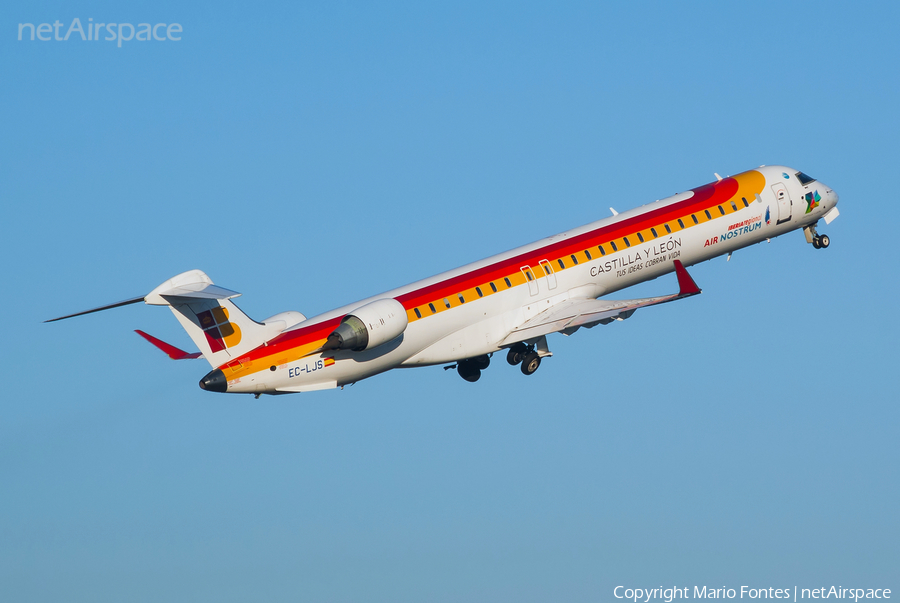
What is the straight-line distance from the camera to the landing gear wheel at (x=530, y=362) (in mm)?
42438

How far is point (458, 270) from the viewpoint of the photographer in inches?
1618

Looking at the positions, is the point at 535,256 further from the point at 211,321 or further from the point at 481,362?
the point at 211,321

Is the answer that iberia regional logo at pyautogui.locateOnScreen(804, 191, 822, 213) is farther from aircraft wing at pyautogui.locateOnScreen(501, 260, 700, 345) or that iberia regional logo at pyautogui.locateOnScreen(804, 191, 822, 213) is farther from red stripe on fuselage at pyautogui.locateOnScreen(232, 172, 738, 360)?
aircraft wing at pyautogui.locateOnScreen(501, 260, 700, 345)

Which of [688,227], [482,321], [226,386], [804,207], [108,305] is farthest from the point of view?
[804,207]

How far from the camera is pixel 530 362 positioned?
139ft

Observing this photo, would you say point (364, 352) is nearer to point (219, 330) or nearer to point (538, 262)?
point (219, 330)

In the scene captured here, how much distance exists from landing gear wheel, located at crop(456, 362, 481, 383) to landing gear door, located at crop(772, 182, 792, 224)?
1275cm

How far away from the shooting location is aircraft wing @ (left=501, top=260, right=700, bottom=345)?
132 feet

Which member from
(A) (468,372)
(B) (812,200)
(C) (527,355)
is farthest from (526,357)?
(B) (812,200)

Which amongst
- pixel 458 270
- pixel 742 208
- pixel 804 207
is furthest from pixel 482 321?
pixel 804 207

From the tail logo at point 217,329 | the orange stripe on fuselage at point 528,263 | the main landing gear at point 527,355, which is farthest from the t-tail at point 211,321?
the main landing gear at point 527,355

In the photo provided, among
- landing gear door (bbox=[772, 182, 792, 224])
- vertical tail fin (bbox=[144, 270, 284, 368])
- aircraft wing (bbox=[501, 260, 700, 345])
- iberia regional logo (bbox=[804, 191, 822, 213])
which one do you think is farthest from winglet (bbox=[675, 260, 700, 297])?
vertical tail fin (bbox=[144, 270, 284, 368])

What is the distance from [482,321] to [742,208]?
11.5 meters

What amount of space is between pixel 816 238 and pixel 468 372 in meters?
15.2
